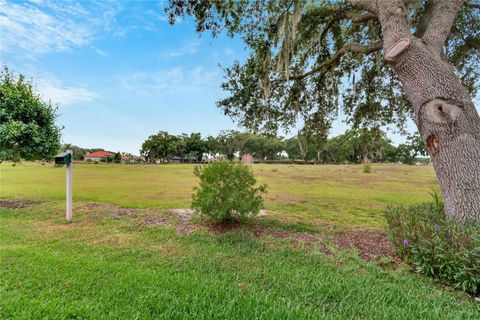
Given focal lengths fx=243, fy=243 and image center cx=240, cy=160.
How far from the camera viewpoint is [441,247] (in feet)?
9.53

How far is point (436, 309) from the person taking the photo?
231cm

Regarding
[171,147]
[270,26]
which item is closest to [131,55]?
[270,26]

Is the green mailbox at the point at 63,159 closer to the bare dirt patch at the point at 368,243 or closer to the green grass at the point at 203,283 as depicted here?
the green grass at the point at 203,283

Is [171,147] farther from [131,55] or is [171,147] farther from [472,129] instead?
[472,129]

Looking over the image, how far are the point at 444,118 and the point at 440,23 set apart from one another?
1.90m

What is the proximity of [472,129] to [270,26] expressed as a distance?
184 inches

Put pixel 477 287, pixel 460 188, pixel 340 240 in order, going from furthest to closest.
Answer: pixel 340 240 → pixel 460 188 → pixel 477 287

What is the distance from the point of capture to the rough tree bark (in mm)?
3270

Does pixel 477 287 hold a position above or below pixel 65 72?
below

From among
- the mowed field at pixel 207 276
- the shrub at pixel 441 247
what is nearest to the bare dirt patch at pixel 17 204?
the mowed field at pixel 207 276

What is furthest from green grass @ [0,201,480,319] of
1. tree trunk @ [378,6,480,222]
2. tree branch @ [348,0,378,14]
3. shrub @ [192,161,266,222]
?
tree branch @ [348,0,378,14]

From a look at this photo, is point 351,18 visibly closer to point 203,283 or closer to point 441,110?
point 441,110

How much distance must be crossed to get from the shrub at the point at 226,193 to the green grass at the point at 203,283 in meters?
0.71

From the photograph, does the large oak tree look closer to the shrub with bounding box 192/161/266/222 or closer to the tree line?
the shrub with bounding box 192/161/266/222
